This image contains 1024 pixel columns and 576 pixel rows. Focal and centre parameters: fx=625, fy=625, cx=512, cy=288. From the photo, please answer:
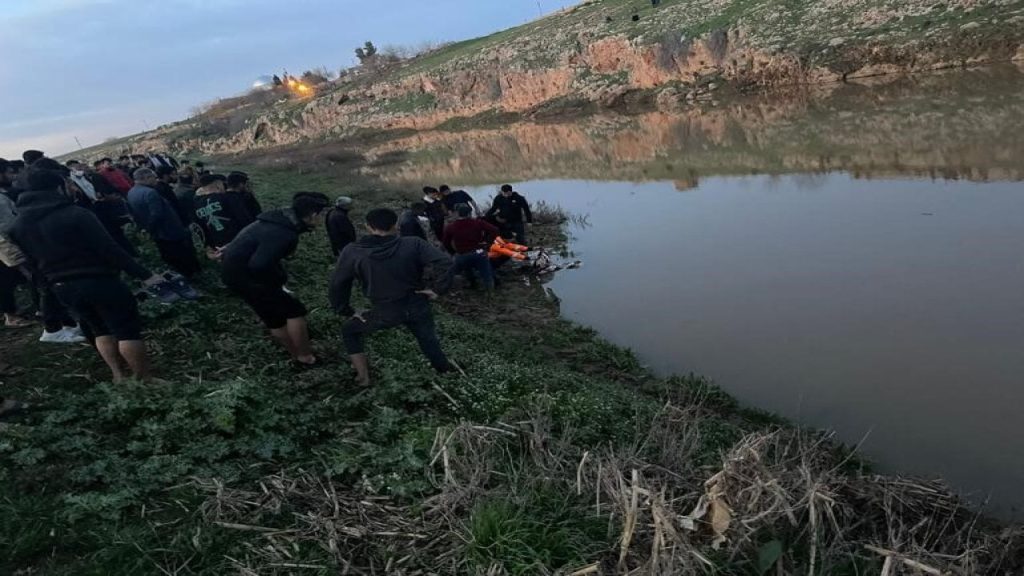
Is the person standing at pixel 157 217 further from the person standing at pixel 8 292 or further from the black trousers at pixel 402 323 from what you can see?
the black trousers at pixel 402 323

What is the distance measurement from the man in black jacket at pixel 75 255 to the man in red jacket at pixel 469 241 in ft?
18.7

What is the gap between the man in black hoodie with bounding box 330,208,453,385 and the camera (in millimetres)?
5453

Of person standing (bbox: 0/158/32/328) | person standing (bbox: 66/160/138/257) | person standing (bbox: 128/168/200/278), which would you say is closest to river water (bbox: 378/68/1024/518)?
person standing (bbox: 128/168/200/278)

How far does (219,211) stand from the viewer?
8.45 metres

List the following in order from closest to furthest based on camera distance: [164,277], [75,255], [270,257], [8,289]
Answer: [75,255] → [270,257] → [8,289] → [164,277]

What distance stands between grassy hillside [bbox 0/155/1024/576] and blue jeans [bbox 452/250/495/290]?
462 centimetres

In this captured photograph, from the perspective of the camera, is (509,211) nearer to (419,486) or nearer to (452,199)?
(452,199)

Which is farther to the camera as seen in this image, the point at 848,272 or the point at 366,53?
the point at 366,53

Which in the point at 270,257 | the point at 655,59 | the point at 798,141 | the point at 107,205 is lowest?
the point at 798,141

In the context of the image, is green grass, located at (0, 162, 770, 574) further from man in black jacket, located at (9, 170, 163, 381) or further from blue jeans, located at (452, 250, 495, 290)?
blue jeans, located at (452, 250, 495, 290)

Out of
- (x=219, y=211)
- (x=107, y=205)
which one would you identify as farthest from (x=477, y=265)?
(x=107, y=205)

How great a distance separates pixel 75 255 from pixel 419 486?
355 cm

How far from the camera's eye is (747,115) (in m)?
27.9

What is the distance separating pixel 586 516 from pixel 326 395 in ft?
9.86
